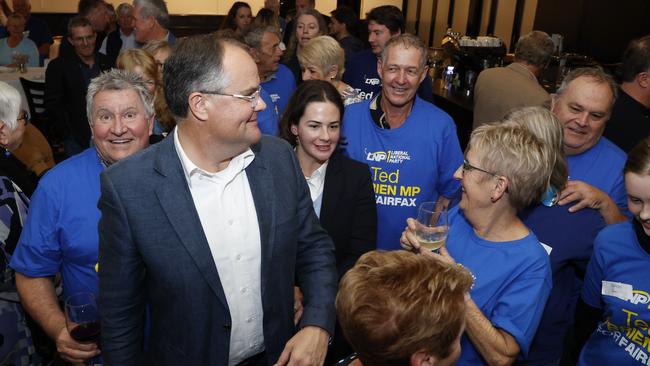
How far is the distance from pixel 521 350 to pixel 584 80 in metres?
1.37

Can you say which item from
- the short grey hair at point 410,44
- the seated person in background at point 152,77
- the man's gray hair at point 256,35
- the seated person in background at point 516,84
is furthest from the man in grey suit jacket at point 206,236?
the seated person in background at point 516,84

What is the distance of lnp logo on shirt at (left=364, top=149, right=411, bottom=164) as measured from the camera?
8.55ft

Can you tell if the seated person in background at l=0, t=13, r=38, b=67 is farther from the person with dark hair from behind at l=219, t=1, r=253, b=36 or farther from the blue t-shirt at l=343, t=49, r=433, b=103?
the blue t-shirt at l=343, t=49, r=433, b=103

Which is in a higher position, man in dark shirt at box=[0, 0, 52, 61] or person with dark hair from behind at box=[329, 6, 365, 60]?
person with dark hair from behind at box=[329, 6, 365, 60]

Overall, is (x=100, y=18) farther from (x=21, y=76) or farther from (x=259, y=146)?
(x=259, y=146)

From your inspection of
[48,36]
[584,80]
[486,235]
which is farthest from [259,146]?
[48,36]

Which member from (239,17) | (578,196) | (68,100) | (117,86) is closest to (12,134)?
(117,86)

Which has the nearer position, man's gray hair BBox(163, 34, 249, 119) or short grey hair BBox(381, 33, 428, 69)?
man's gray hair BBox(163, 34, 249, 119)

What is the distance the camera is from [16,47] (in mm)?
6445

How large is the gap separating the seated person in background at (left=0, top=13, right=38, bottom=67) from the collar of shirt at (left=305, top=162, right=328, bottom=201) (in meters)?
5.37

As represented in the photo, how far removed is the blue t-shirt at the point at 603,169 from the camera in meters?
2.32

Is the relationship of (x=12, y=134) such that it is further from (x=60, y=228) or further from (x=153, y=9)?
(x=153, y=9)

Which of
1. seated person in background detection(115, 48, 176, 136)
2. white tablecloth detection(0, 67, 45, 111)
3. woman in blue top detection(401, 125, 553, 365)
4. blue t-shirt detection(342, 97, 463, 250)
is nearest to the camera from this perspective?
woman in blue top detection(401, 125, 553, 365)

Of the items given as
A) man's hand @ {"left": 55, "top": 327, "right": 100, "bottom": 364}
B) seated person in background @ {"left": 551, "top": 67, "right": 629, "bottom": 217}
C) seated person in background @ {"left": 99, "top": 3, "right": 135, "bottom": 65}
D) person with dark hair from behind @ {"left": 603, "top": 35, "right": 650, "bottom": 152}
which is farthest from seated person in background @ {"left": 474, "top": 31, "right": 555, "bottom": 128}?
seated person in background @ {"left": 99, "top": 3, "right": 135, "bottom": 65}
